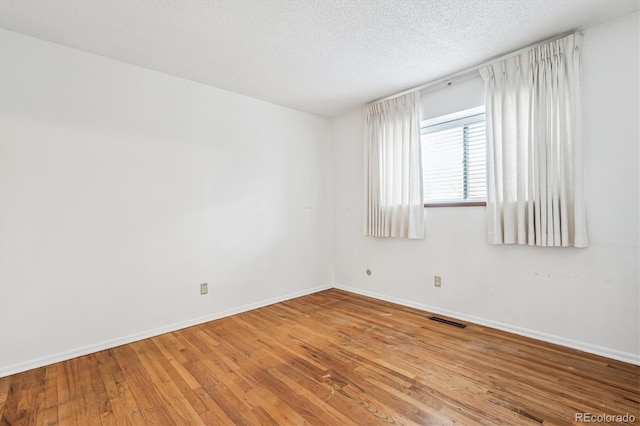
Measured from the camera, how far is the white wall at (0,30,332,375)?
7.12 ft

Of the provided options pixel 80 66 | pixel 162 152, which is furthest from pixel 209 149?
pixel 80 66

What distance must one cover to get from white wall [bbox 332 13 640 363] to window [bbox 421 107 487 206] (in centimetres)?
17

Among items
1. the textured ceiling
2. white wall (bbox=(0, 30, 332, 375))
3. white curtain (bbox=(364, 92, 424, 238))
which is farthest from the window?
white wall (bbox=(0, 30, 332, 375))

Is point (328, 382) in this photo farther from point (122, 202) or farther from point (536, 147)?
point (536, 147)

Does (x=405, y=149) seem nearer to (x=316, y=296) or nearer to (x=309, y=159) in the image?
(x=309, y=159)

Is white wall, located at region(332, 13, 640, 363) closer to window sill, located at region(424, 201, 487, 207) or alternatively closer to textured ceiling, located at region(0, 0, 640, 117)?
window sill, located at region(424, 201, 487, 207)

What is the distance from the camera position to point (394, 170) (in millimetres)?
3473

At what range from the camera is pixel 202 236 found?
3.08m

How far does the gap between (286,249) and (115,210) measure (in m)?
1.94

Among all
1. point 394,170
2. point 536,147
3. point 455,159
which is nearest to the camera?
point 536,147

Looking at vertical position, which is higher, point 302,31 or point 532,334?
point 302,31

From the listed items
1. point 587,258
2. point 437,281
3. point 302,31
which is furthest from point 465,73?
point 437,281

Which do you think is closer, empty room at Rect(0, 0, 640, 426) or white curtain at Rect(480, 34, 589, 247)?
empty room at Rect(0, 0, 640, 426)

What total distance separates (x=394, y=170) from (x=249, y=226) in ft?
6.08
